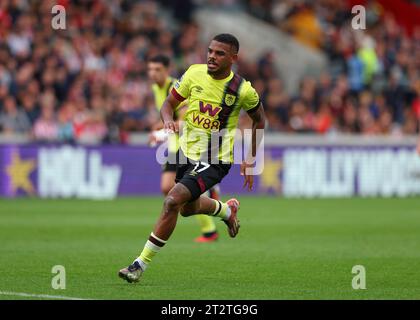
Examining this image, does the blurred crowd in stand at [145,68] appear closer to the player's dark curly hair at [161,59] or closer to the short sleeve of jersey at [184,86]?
the player's dark curly hair at [161,59]

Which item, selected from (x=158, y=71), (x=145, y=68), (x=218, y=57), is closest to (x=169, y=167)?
(x=158, y=71)

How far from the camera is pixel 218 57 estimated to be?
34.0ft

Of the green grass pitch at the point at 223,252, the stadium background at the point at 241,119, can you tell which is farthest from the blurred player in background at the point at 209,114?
the stadium background at the point at 241,119

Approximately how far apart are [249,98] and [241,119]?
14196 mm

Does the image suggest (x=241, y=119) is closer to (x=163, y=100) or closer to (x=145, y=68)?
(x=145, y=68)

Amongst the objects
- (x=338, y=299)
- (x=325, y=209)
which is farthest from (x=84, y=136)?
(x=338, y=299)

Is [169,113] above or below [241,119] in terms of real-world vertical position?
above

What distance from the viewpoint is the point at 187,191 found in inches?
400

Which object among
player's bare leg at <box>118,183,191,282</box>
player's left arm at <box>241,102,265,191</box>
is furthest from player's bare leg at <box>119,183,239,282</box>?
player's left arm at <box>241,102,265,191</box>

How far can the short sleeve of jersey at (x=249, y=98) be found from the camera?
34.7 feet

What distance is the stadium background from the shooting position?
17.5 meters

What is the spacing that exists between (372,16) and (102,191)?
12.1m

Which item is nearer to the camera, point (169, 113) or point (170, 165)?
point (169, 113)

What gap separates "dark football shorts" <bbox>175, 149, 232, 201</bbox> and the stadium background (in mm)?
3228
